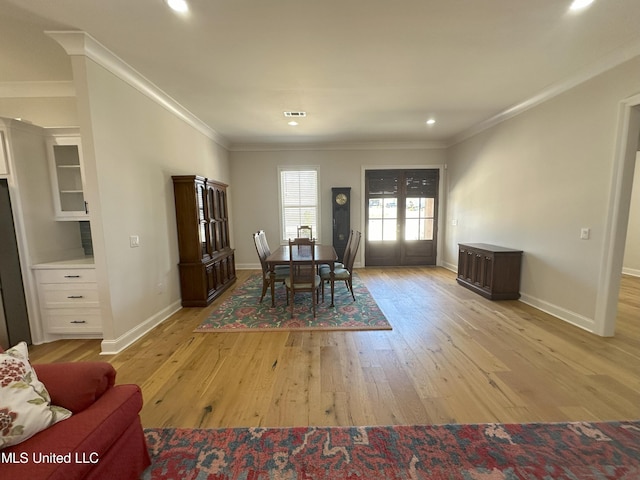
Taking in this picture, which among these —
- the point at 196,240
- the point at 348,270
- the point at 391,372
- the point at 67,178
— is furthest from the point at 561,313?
the point at 67,178

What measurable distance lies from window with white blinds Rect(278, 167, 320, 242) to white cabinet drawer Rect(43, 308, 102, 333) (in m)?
3.89

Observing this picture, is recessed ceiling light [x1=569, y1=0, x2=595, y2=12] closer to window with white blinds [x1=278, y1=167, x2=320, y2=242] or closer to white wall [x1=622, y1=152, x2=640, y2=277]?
window with white blinds [x1=278, y1=167, x2=320, y2=242]

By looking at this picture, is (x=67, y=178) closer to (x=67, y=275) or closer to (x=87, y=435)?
(x=67, y=275)

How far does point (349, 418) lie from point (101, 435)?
1350 millimetres

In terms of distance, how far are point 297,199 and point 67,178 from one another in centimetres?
399

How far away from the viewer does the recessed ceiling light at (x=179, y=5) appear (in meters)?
1.87

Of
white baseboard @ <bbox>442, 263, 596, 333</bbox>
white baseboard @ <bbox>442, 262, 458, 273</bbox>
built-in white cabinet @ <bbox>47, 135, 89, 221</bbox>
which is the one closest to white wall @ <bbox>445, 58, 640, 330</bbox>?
white baseboard @ <bbox>442, 263, 596, 333</bbox>

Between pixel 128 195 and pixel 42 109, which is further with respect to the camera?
pixel 42 109

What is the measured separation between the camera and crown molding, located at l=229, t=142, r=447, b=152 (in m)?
6.02

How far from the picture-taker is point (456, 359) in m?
2.44

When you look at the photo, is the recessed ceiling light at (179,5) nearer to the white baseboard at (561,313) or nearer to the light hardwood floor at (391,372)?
the light hardwood floor at (391,372)

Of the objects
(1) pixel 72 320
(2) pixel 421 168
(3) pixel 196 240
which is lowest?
(1) pixel 72 320

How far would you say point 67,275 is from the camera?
2.74 meters

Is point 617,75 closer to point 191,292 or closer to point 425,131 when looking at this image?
point 425,131
